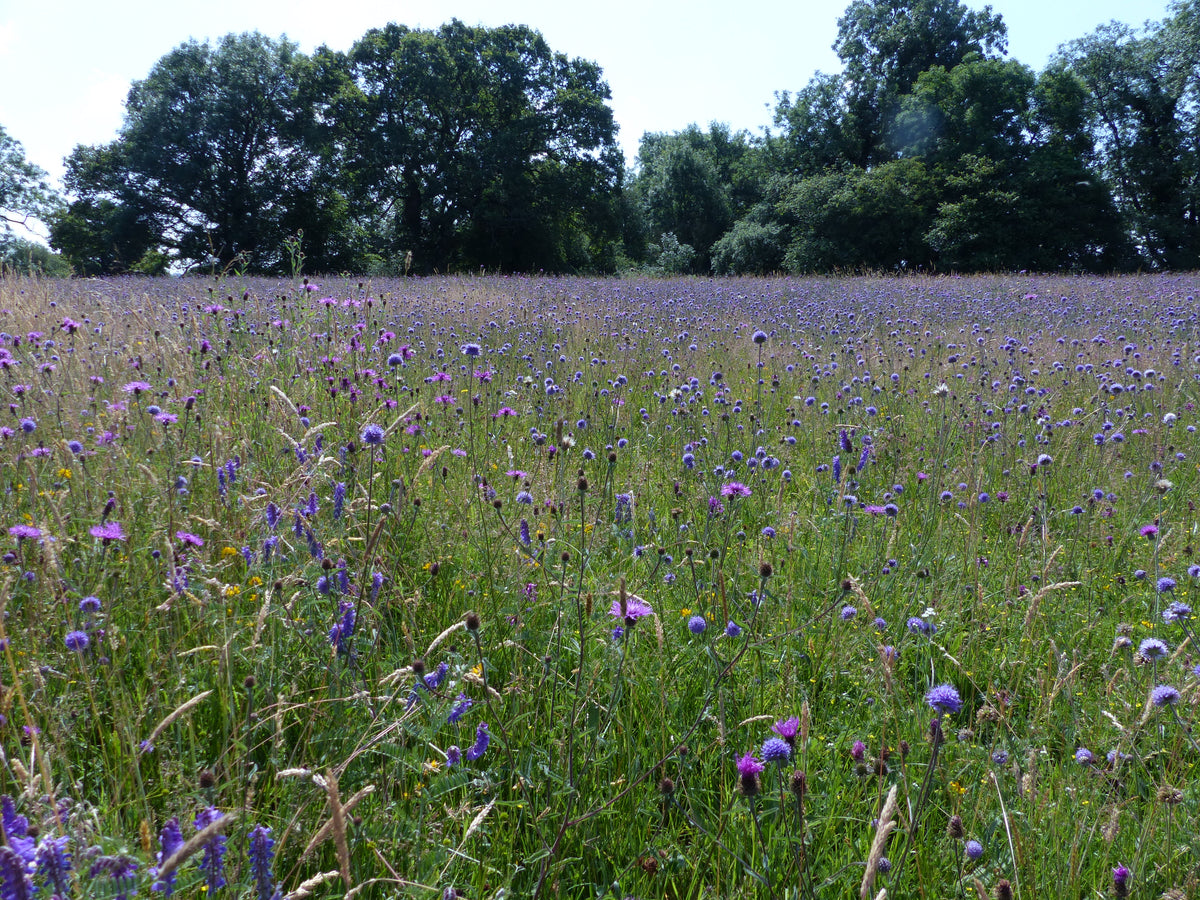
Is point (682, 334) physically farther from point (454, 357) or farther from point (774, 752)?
point (774, 752)

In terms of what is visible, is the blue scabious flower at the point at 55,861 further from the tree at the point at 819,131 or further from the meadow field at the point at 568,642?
the tree at the point at 819,131

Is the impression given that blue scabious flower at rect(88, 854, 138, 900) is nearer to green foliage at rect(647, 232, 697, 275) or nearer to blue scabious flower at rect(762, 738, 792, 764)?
blue scabious flower at rect(762, 738, 792, 764)

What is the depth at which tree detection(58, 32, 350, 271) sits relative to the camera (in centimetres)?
3016

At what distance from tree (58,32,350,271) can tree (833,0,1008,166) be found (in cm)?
2465

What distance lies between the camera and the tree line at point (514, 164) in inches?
1137

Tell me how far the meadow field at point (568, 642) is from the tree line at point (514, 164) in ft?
88.7

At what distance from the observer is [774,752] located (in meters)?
1.02

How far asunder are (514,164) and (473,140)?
2.28 metres

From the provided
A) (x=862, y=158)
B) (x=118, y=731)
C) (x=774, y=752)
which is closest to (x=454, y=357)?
(x=118, y=731)

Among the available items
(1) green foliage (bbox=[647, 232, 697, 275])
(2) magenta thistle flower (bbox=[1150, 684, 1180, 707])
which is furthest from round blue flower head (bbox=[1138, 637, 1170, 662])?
(1) green foliage (bbox=[647, 232, 697, 275])

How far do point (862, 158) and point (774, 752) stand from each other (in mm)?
38298

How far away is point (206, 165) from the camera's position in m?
30.5

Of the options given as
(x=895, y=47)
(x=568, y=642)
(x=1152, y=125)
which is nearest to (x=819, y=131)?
(x=895, y=47)

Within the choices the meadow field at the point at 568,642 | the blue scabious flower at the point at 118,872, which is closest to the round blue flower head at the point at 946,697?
the meadow field at the point at 568,642
